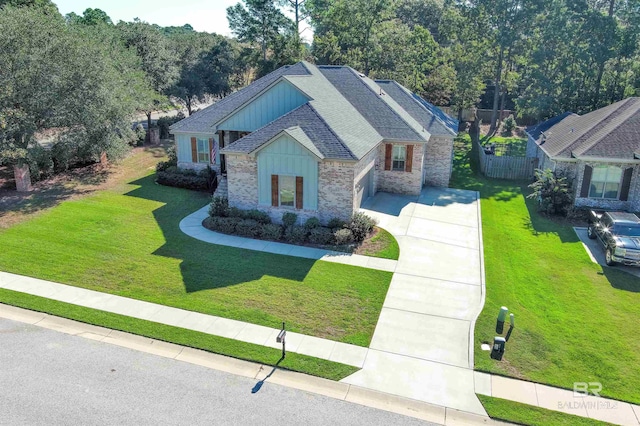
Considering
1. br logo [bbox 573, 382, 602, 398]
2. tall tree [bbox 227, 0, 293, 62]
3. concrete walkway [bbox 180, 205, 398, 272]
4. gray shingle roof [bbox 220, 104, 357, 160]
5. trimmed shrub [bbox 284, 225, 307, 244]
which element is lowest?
br logo [bbox 573, 382, 602, 398]

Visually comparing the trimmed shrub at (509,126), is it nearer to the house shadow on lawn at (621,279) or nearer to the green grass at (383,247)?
the house shadow on lawn at (621,279)

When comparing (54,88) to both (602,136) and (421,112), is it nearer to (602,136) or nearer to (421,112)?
(421,112)

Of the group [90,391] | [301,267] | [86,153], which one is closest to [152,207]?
[86,153]

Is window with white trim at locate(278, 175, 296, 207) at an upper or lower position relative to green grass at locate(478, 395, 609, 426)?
upper

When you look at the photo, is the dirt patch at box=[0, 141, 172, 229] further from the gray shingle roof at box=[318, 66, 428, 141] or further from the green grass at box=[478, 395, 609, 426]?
the green grass at box=[478, 395, 609, 426]

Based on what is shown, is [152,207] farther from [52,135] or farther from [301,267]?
[301,267]

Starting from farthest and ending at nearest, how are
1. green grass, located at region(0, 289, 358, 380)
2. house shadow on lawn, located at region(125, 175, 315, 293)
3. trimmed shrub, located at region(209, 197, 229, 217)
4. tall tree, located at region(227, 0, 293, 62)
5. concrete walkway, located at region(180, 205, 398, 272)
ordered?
tall tree, located at region(227, 0, 293, 62)
trimmed shrub, located at region(209, 197, 229, 217)
concrete walkway, located at region(180, 205, 398, 272)
house shadow on lawn, located at region(125, 175, 315, 293)
green grass, located at region(0, 289, 358, 380)

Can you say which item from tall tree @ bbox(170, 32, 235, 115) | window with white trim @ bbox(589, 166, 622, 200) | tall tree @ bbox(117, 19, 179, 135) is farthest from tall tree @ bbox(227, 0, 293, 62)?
window with white trim @ bbox(589, 166, 622, 200)
